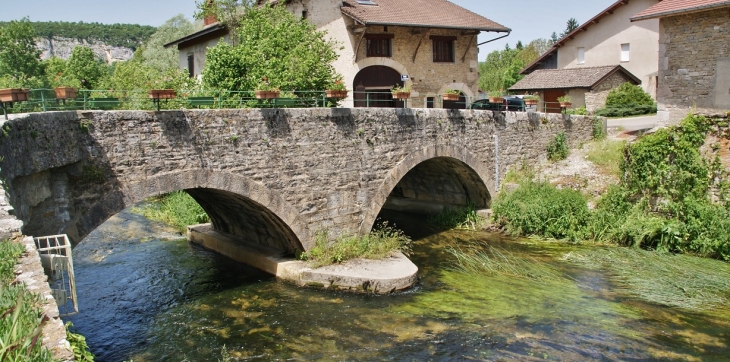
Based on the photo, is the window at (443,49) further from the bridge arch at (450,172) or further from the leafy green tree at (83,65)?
the leafy green tree at (83,65)

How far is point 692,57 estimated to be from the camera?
827 inches

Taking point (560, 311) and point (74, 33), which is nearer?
point (560, 311)

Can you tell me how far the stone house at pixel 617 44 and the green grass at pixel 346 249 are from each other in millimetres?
19489

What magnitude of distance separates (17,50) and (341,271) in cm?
3644

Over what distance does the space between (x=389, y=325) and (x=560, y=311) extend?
11.5 feet

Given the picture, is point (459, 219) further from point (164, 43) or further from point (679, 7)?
point (164, 43)

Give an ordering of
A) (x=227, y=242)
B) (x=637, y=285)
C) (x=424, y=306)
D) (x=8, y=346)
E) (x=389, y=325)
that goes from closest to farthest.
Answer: (x=8, y=346)
(x=389, y=325)
(x=424, y=306)
(x=637, y=285)
(x=227, y=242)

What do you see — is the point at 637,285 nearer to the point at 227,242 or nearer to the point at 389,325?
the point at 389,325

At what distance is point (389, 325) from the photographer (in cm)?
1261

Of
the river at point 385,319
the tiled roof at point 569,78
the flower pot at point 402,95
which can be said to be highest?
the tiled roof at point 569,78

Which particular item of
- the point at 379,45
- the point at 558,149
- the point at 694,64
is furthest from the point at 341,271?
the point at 694,64

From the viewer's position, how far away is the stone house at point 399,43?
2447 cm

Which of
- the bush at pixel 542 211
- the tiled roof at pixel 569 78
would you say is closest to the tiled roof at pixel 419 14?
the tiled roof at pixel 569 78

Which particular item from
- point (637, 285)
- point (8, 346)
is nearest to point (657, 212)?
point (637, 285)
